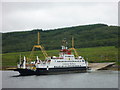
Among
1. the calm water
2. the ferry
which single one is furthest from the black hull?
the calm water

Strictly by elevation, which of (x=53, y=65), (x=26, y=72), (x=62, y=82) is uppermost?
(x=53, y=65)

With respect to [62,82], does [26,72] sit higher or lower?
higher

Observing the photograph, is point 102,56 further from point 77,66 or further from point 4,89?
point 4,89

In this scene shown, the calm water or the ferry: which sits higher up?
the ferry

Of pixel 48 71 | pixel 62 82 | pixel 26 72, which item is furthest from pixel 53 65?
pixel 62 82

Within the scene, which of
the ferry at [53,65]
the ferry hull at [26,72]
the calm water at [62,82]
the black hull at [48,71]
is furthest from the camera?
the ferry at [53,65]

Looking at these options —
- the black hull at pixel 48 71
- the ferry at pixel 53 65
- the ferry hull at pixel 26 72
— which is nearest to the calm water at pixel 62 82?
the ferry hull at pixel 26 72

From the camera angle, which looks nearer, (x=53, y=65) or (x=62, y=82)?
(x=62, y=82)

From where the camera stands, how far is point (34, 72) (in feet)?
289

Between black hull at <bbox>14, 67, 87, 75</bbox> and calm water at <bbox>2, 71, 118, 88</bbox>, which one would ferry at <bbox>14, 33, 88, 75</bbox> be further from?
calm water at <bbox>2, 71, 118, 88</bbox>

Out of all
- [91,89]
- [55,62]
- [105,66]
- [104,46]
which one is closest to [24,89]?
[91,89]

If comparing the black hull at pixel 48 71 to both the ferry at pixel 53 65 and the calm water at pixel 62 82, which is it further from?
the calm water at pixel 62 82

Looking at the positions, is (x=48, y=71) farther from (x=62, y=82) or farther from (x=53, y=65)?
(x=62, y=82)

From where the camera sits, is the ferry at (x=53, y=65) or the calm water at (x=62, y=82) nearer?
the calm water at (x=62, y=82)
